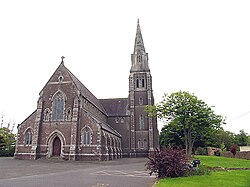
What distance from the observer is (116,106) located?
55.0 meters

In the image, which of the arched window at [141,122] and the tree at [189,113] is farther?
the arched window at [141,122]

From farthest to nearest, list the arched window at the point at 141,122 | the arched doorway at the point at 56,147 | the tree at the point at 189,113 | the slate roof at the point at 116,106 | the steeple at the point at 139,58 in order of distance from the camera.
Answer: the steeple at the point at 139,58, the slate roof at the point at 116,106, the arched window at the point at 141,122, the arched doorway at the point at 56,147, the tree at the point at 189,113

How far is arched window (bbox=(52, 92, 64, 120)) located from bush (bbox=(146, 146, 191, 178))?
982 inches

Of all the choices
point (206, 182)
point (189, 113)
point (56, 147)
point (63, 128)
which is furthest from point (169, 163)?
point (56, 147)

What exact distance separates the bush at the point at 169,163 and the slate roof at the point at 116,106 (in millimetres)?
37936

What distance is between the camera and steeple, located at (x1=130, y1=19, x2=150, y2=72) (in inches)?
2156

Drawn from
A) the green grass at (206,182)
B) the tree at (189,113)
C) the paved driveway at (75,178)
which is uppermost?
the tree at (189,113)

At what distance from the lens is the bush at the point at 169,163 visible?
42.8 ft

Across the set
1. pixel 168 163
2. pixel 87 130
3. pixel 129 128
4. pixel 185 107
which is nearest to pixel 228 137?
pixel 129 128

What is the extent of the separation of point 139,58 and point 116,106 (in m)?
14.2

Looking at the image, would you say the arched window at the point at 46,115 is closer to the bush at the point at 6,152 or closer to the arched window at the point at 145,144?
the bush at the point at 6,152

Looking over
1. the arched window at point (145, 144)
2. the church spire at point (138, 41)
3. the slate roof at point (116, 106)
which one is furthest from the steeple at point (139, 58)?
the arched window at point (145, 144)

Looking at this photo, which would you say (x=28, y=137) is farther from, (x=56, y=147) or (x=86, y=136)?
(x=86, y=136)

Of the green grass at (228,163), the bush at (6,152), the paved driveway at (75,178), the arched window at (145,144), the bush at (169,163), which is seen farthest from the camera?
the arched window at (145,144)
